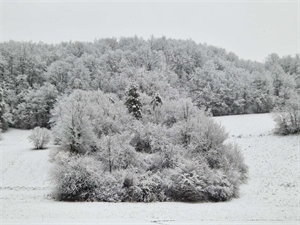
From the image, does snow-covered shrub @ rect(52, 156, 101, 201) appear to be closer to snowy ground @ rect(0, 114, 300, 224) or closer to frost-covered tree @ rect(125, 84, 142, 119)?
snowy ground @ rect(0, 114, 300, 224)

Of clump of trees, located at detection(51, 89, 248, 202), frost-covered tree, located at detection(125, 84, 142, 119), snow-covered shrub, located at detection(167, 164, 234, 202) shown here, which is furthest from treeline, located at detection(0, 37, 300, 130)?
snow-covered shrub, located at detection(167, 164, 234, 202)

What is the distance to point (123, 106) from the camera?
4153 cm

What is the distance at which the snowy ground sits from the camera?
20328mm

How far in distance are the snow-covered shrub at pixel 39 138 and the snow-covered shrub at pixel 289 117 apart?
31556 mm

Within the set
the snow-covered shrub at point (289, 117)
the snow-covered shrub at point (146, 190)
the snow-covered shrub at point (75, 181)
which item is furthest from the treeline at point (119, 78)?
the snow-covered shrub at point (75, 181)

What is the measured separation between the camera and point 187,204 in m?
28.1

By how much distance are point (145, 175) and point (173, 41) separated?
60.6 m

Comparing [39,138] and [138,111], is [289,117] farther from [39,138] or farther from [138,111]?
[39,138]

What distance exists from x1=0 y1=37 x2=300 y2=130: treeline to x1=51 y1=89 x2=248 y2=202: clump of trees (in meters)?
22.5

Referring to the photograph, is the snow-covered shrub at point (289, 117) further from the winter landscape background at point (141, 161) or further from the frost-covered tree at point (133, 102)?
the frost-covered tree at point (133, 102)

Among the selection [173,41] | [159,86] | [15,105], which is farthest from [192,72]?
[15,105]

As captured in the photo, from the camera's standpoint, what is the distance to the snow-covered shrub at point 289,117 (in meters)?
45.0

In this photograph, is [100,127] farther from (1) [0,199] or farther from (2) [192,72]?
(2) [192,72]

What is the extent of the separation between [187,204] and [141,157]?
25.5ft
